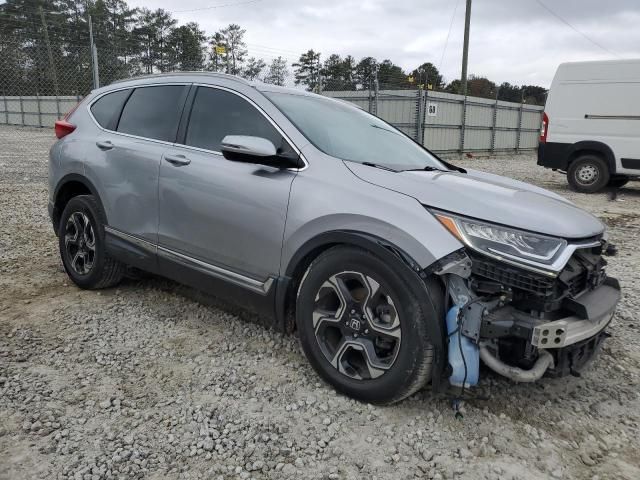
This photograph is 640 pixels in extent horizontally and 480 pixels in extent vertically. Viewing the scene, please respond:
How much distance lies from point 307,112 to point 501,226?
4.92 feet

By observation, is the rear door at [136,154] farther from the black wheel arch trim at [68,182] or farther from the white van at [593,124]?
the white van at [593,124]

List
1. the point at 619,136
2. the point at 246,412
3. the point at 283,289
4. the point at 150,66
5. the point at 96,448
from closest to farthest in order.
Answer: the point at 96,448 < the point at 246,412 < the point at 283,289 < the point at 619,136 < the point at 150,66

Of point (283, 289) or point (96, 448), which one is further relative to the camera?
point (283, 289)

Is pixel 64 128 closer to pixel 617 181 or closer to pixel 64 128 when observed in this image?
pixel 64 128

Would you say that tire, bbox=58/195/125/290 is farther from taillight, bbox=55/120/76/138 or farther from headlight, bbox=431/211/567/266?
headlight, bbox=431/211/567/266

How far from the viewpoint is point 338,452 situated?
2320 millimetres

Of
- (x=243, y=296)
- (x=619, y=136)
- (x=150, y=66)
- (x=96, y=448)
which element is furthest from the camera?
(x=150, y=66)

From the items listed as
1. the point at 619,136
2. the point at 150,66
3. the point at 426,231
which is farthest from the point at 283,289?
the point at 150,66

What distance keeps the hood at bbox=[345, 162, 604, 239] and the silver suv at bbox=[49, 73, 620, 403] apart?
0.01 meters

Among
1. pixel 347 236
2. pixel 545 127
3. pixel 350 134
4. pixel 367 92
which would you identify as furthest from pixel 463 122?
pixel 347 236

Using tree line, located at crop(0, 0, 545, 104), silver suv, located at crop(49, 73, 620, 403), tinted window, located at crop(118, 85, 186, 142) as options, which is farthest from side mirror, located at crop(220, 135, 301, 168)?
tree line, located at crop(0, 0, 545, 104)

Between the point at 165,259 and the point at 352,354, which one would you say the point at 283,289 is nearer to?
the point at 352,354

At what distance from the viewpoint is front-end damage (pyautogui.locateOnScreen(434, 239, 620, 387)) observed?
225 centimetres

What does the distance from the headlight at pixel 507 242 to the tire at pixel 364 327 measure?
308 millimetres
